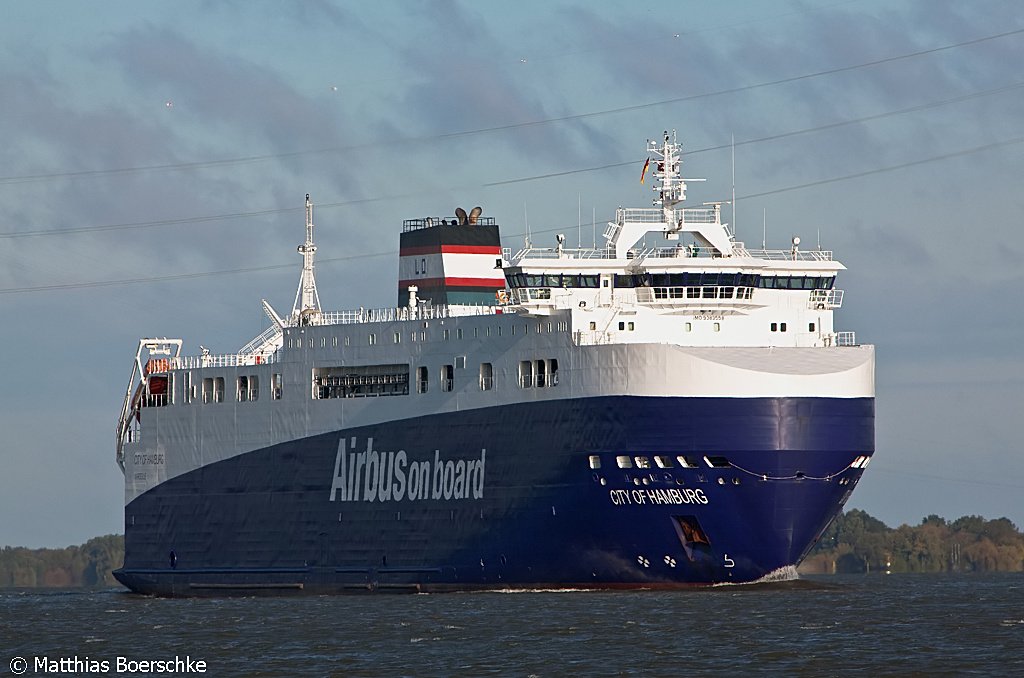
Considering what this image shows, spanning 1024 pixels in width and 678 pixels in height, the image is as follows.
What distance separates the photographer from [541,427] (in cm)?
5897

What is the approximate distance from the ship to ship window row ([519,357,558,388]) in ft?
0.21

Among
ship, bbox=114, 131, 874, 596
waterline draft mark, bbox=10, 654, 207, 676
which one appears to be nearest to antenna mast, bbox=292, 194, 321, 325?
ship, bbox=114, 131, 874, 596

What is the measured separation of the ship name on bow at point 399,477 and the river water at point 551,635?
9.84 ft

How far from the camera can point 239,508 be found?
6769cm

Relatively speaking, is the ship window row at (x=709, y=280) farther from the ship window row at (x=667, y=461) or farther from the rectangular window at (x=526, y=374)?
the ship window row at (x=667, y=461)

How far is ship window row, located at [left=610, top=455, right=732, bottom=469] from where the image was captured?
185ft

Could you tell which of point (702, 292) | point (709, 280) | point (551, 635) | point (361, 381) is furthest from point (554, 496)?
point (551, 635)

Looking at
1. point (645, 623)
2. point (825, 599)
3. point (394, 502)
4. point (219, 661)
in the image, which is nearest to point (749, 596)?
point (825, 599)

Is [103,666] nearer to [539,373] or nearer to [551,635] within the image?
[551,635]

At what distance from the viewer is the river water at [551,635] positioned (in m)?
43.6

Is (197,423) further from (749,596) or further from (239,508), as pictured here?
(749,596)

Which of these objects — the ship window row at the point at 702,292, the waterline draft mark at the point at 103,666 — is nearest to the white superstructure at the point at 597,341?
the ship window row at the point at 702,292

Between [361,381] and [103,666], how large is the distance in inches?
814

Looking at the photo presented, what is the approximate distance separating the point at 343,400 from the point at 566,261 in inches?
369
